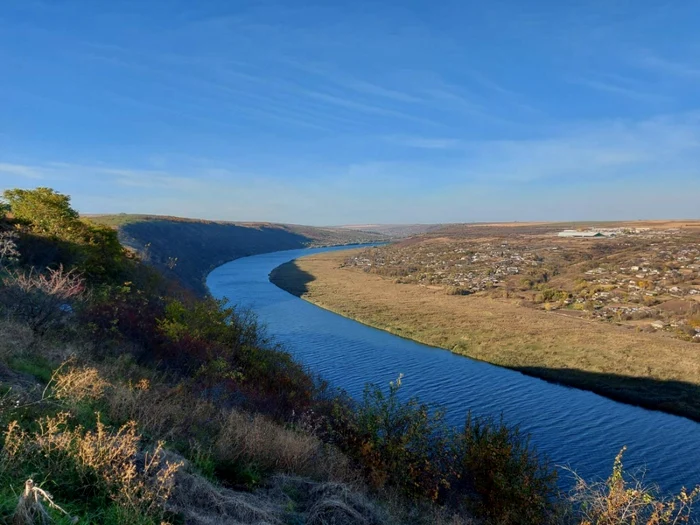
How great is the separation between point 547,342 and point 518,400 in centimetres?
1253

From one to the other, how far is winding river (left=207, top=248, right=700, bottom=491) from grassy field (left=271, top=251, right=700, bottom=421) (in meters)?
1.72

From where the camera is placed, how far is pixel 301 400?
18203 millimetres

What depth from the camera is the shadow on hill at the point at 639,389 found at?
24.7 m

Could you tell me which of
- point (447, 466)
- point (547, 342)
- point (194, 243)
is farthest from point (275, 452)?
point (194, 243)

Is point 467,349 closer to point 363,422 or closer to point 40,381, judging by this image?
point 363,422

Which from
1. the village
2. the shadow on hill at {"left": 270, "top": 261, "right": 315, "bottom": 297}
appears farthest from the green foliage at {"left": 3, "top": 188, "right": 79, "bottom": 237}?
the village

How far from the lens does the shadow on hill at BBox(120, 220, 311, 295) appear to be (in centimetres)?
7512

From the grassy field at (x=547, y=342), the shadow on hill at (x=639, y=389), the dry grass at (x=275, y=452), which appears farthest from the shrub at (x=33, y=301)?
the grassy field at (x=547, y=342)

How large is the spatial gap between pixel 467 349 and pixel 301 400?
2223cm

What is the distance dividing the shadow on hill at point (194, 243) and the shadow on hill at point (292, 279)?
13.2 meters

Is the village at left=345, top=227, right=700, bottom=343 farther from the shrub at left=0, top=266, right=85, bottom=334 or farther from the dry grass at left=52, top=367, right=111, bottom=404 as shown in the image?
the shrub at left=0, top=266, right=85, bottom=334

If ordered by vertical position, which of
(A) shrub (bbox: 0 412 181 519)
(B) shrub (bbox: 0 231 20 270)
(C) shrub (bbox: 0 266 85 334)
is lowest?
(A) shrub (bbox: 0 412 181 519)

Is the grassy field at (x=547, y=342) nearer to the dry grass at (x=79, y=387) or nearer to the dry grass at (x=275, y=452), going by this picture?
the dry grass at (x=275, y=452)

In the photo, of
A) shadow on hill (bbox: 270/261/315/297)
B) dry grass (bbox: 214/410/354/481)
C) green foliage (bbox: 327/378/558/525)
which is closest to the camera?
dry grass (bbox: 214/410/354/481)
